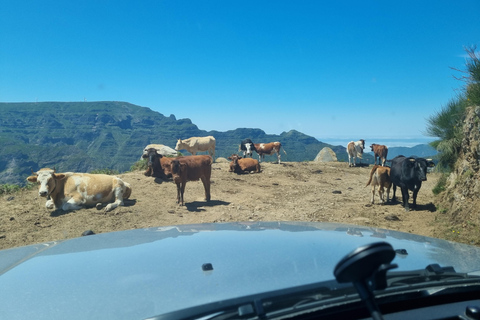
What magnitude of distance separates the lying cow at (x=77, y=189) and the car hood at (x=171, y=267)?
769cm

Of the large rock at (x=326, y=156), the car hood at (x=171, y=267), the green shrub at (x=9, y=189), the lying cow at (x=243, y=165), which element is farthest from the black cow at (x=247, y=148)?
the car hood at (x=171, y=267)

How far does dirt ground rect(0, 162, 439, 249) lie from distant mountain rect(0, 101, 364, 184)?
268 ft

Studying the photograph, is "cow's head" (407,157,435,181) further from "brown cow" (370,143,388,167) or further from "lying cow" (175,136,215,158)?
"lying cow" (175,136,215,158)

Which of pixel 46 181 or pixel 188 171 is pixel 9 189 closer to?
pixel 46 181

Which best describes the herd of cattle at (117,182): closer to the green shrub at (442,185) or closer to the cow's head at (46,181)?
the cow's head at (46,181)

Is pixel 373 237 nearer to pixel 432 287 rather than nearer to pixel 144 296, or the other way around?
pixel 432 287

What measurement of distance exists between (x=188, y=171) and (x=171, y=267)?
10.2 m

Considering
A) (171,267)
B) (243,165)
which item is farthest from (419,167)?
(171,267)

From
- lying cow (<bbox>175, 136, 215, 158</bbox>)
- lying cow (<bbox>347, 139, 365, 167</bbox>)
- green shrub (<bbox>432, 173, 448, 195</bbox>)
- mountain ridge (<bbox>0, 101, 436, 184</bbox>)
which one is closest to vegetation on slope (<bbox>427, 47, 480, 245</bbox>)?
green shrub (<bbox>432, 173, 448, 195</bbox>)

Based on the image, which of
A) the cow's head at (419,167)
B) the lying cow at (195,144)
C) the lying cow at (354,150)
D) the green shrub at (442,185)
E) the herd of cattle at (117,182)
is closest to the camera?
the herd of cattle at (117,182)

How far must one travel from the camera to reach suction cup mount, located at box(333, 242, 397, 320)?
1.20 metres

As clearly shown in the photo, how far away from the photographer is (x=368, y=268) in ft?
4.11

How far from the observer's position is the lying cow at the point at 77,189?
34.2ft

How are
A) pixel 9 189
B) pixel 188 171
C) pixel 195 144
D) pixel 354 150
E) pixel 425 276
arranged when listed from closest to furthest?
pixel 425 276 → pixel 188 171 → pixel 9 189 → pixel 354 150 → pixel 195 144
